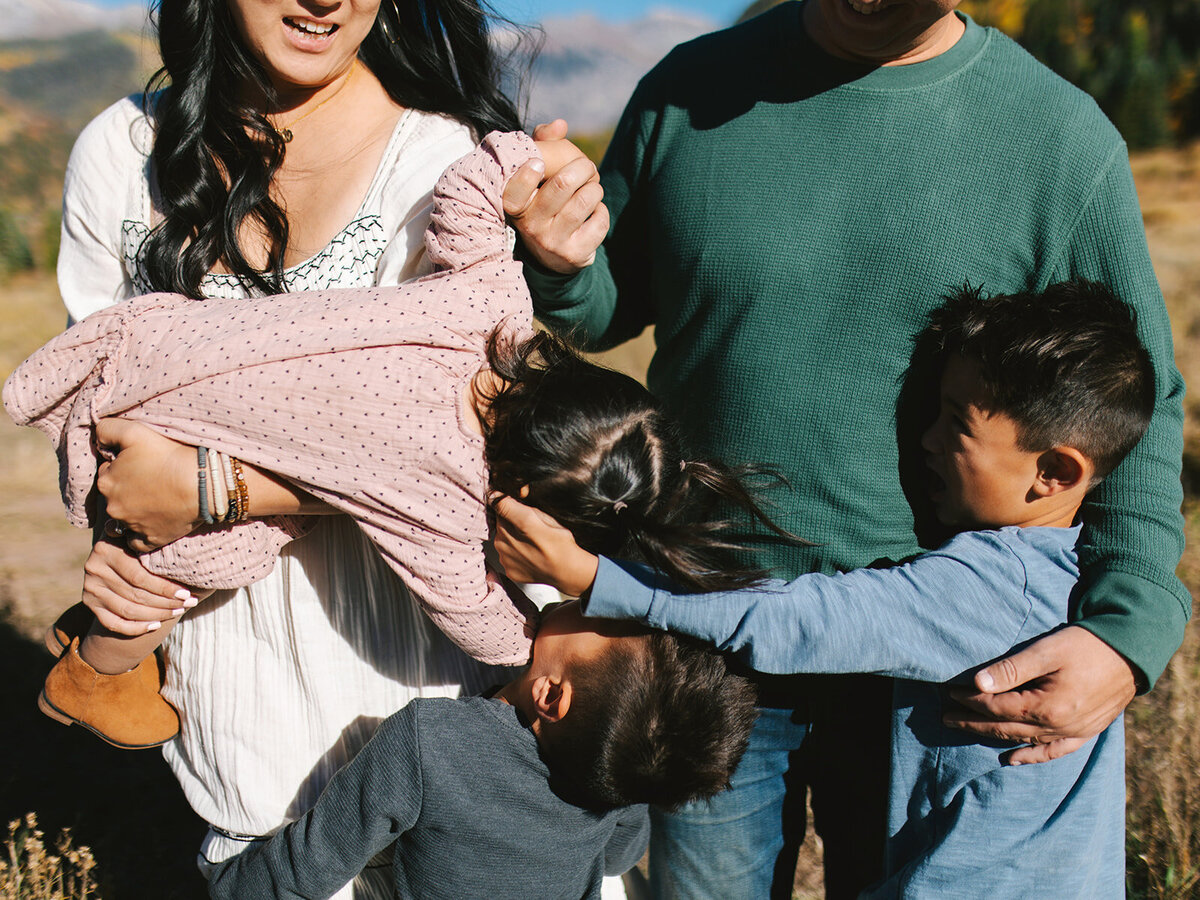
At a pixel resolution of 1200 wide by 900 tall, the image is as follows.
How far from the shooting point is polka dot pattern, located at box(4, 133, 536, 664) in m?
1.44

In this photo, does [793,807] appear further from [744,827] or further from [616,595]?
[616,595]

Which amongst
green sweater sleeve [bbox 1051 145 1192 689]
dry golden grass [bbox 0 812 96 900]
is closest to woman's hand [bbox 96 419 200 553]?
dry golden grass [bbox 0 812 96 900]

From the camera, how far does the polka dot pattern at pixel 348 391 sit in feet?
4.71

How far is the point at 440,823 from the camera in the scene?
1.64m

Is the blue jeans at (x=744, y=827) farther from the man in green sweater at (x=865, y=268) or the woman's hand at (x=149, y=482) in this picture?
the woman's hand at (x=149, y=482)

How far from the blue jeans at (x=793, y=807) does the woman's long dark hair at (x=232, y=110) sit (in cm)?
135

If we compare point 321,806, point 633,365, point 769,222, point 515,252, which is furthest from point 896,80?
point 633,365

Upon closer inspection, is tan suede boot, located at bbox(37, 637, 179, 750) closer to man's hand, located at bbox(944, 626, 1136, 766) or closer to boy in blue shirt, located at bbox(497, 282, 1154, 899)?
boy in blue shirt, located at bbox(497, 282, 1154, 899)

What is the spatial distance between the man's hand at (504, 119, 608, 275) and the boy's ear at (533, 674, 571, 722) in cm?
76

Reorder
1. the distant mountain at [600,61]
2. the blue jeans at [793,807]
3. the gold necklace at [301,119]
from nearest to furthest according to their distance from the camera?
the gold necklace at [301,119] < the blue jeans at [793,807] < the distant mountain at [600,61]

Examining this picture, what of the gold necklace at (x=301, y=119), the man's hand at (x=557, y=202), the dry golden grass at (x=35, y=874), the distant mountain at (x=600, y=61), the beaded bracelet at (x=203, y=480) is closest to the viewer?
the beaded bracelet at (x=203, y=480)

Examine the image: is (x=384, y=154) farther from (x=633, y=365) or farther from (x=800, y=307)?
(x=633, y=365)

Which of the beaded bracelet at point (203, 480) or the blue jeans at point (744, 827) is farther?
the blue jeans at point (744, 827)

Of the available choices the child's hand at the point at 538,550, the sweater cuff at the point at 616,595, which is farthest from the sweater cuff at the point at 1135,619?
the child's hand at the point at 538,550
